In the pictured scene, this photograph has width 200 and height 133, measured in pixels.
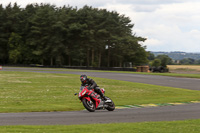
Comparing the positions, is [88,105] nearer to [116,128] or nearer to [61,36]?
[116,128]

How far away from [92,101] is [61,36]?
72975 mm

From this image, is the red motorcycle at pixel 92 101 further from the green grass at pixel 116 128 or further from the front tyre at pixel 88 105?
the green grass at pixel 116 128

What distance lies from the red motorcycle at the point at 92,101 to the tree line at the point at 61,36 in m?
68.3

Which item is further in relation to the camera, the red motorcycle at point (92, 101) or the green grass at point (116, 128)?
the red motorcycle at point (92, 101)

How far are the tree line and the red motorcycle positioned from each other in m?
68.3

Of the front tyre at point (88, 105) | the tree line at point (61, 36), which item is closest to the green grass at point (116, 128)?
the front tyre at point (88, 105)

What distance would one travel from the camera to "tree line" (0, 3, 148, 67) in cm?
8538

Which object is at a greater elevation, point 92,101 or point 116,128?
point 92,101

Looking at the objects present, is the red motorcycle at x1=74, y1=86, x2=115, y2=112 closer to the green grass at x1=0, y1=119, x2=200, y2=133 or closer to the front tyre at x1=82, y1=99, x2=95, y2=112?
the front tyre at x1=82, y1=99, x2=95, y2=112

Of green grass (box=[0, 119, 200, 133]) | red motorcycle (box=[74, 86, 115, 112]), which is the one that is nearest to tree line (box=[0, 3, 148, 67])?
red motorcycle (box=[74, 86, 115, 112])

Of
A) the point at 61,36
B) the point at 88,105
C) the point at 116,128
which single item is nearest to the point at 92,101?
the point at 88,105

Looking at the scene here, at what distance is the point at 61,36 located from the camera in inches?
3386

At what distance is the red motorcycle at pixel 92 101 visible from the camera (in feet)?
45.9

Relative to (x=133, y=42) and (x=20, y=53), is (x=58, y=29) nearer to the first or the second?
(x=20, y=53)
